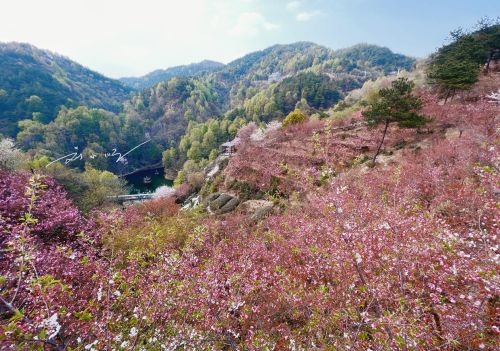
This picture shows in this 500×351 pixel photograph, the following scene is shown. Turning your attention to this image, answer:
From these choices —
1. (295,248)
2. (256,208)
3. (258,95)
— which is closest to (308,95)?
(258,95)

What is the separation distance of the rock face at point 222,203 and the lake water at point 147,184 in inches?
1618

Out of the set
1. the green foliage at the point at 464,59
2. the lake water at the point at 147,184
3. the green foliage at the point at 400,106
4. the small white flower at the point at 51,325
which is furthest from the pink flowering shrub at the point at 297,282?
the lake water at the point at 147,184

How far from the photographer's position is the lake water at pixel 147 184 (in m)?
60.4

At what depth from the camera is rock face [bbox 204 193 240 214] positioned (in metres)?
19.6

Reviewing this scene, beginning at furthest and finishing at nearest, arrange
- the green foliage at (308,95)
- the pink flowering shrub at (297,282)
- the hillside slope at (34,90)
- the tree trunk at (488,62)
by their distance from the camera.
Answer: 1. the green foliage at (308,95)
2. the hillside slope at (34,90)
3. the tree trunk at (488,62)
4. the pink flowering shrub at (297,282)

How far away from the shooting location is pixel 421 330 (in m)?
3.45

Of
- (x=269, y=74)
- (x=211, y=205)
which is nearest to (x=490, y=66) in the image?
(x=211, y=205)

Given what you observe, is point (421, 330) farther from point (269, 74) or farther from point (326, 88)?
point (269, 74)

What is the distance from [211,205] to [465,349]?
18115 millimetres

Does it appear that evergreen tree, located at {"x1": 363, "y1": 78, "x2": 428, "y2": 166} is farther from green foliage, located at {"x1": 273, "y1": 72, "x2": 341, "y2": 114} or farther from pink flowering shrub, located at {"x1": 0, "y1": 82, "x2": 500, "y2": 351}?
green foliage, located at {"x1": 273, "y1": 72, "x2": 341, "y2": 114}

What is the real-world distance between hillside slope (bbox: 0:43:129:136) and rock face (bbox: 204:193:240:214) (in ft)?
283

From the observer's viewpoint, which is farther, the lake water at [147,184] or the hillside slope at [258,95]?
the hillside slope at [258,95]

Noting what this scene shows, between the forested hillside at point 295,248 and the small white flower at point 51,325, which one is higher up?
the small white flower at point 51,325

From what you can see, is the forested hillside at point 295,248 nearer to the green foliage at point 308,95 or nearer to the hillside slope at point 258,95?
the hillside slope at point 258,95
